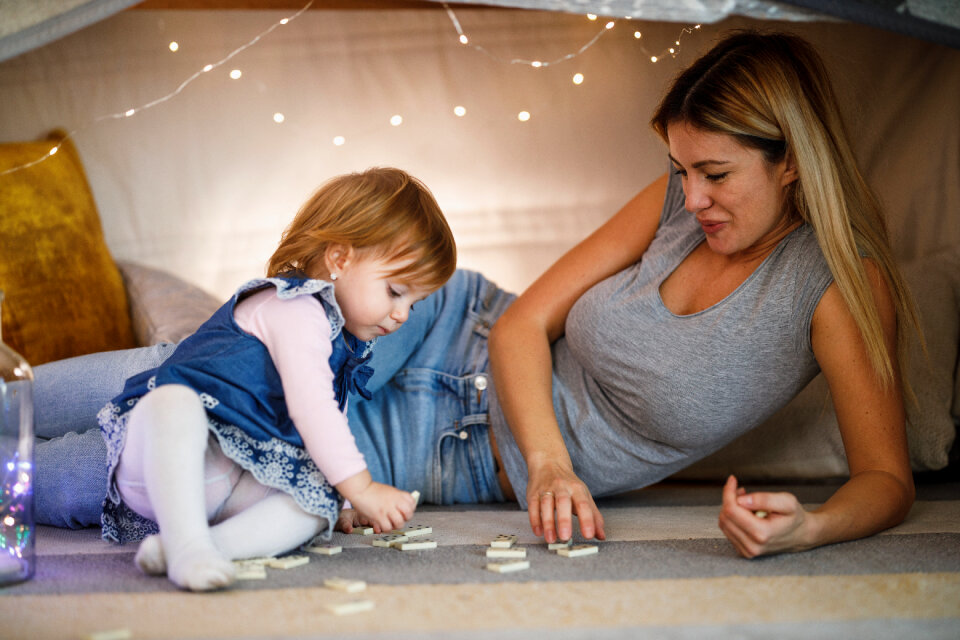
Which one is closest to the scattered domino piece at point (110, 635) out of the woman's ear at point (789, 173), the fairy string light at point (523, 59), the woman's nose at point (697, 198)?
the woman's nose at point (697, 198)

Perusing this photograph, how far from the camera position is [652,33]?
153cm

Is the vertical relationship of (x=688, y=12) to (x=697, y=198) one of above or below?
above

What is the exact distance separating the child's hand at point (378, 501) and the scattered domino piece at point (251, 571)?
13cm

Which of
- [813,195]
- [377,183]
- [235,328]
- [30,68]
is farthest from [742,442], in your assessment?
[30,68]

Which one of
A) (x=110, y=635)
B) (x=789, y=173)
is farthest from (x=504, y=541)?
(x=789, y=173)

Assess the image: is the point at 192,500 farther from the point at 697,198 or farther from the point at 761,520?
the point at 697,198

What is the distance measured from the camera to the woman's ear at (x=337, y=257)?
120 centimetres

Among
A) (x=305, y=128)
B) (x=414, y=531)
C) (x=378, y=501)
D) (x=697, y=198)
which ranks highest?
(x=305, y=128)

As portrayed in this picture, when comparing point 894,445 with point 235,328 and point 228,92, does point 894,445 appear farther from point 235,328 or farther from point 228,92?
point 228,92

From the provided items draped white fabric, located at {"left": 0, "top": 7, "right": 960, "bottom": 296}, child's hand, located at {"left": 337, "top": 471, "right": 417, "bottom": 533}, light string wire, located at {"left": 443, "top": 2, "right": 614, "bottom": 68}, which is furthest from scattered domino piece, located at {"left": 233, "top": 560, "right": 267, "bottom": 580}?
light string wire, located at {"left": 443, "top": 2, "right": 614, "bottom": 68}

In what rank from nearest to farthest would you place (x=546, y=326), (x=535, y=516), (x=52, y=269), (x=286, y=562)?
(x=286, y=562), (x=535, y=516), (x=546, y=326), (x=52, y=269)

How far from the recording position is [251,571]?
935mm

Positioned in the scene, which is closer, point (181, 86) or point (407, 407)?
point (407, 407)

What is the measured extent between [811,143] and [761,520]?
562mm
